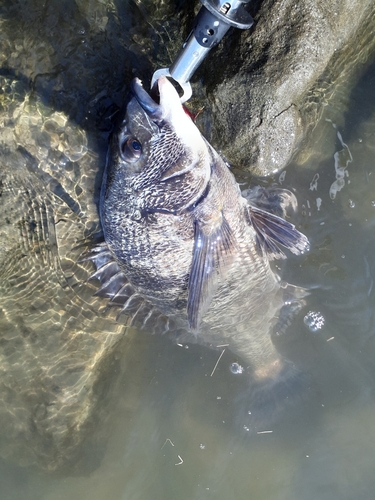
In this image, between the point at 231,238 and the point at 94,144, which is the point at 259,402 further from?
the point at 94,144

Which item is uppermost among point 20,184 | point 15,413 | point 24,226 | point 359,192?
point 359,192

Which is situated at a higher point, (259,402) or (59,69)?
(59,69)

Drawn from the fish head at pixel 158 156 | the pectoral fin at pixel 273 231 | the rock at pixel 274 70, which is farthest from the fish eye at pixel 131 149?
the pectoral fin at pixel 273 231

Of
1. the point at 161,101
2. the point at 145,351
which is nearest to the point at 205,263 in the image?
the point at 161,101

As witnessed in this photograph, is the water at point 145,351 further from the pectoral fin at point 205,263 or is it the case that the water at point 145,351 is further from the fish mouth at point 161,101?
the pectoral fin at point 205,263

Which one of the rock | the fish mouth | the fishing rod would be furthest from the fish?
the rock

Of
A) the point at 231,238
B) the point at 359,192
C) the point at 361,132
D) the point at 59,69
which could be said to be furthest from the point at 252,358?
the point at 59,69
